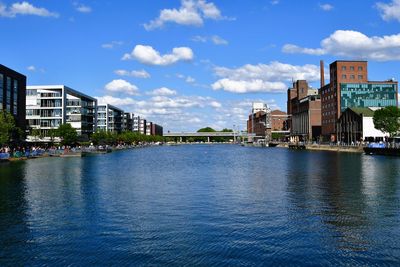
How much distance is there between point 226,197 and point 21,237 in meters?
18.6

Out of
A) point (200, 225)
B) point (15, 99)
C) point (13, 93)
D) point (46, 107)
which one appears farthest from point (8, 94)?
point (200, 225)

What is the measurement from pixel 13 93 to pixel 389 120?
352 feet

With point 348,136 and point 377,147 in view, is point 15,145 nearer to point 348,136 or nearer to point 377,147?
point 377,147

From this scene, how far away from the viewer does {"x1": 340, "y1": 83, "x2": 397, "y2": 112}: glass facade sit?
18388cm

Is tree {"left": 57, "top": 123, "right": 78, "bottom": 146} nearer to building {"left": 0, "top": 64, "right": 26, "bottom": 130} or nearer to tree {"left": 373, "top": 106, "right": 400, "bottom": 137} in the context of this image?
building {"left": 0, "top": 64, "right": 26, "bottom": 130}

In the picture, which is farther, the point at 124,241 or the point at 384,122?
the point at 384,122

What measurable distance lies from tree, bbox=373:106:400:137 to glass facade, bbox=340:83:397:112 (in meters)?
54.6

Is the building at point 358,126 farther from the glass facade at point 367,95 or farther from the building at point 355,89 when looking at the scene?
the building at point 355,89

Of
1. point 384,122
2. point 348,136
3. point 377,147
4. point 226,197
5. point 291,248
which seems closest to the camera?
point 291,248

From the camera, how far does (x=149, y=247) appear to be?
22.3 meters

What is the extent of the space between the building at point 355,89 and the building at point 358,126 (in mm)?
12066

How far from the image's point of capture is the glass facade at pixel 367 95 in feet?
603

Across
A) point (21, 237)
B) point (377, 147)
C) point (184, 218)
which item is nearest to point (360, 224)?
point (184, 218)

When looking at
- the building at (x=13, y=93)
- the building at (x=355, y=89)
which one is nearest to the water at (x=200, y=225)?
the building at (x=13, y=93)
